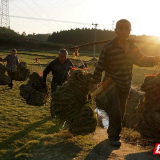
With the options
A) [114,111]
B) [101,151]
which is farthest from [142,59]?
[101,151]

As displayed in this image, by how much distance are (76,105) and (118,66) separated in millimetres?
1289

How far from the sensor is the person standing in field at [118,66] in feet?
15.0

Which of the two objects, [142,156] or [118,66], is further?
[118,66]

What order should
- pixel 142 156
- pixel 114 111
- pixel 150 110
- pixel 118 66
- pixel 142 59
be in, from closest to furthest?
1. pixel 142 156
2. pixel 118 66
3. pixel 114 111
4. pixel 142 59
5. pixel 150 110

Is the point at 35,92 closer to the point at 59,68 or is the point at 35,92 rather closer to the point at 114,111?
the point at 59,68

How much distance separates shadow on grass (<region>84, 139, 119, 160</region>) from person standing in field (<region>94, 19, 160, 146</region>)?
137 millimetres

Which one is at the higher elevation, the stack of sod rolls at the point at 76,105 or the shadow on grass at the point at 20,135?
the stack of sod rolls at the point at 76,105

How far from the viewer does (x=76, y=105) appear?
16.0 feet

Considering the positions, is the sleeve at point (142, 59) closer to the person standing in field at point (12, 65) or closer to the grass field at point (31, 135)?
the grass field at point (31, 135)

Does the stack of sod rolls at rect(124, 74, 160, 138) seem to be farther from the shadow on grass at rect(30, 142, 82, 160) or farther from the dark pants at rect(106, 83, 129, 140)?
the shadow on grass at rect(30, 142, 82, 160)

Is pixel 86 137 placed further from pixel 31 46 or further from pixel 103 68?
pixel 31 46

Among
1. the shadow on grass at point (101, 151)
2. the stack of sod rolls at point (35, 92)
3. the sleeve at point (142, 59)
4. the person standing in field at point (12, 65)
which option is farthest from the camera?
the person standing in field at point (12, 65)

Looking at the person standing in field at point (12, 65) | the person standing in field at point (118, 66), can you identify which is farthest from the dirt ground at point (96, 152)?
the person standing in field at point (12, 65)

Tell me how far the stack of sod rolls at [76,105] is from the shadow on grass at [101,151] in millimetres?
393
